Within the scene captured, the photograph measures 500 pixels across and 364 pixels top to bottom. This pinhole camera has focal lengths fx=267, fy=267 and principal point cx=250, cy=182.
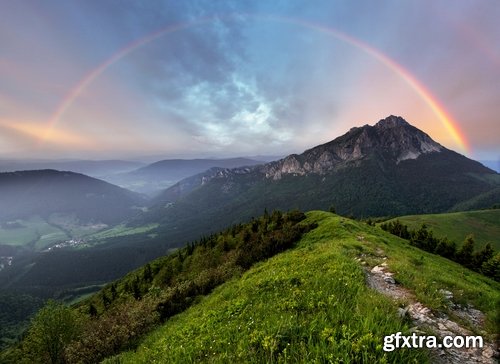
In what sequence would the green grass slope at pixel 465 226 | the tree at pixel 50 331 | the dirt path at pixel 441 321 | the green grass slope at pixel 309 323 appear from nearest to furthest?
1. the green grass slope at pixel 309 323
2. the dirt path at pixel 441 321
3. the tree at pixel 50 331
4. the green grass slope at pixel 465 226

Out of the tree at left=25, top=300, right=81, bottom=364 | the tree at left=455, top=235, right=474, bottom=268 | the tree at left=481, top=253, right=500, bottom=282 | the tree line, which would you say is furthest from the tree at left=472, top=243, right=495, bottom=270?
the tree at left=25, top=300, right=81, bottom=364

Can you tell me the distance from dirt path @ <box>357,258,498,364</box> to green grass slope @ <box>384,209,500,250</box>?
397ft

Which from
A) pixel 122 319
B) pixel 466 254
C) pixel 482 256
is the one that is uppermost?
pixel 122 319

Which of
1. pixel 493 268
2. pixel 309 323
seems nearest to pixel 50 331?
pixel 309 323

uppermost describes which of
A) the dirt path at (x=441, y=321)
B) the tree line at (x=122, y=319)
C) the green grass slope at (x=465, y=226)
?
the dirt path at (x=441, y=321)

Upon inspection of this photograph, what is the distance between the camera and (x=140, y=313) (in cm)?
1922

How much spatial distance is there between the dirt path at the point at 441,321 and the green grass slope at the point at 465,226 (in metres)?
121

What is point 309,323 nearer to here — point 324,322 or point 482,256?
point 324,322

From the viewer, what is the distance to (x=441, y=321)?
404 inches

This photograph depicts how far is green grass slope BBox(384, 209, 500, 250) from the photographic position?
121 meters

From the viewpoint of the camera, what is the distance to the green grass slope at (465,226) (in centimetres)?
12131

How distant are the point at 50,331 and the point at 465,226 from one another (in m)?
172

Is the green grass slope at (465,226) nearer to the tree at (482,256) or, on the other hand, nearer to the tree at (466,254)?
the tree at (482,256)

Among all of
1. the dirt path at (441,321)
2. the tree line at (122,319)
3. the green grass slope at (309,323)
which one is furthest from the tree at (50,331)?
the dirt path at (441,321)
